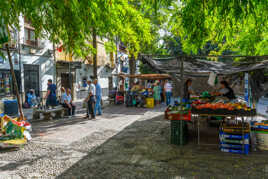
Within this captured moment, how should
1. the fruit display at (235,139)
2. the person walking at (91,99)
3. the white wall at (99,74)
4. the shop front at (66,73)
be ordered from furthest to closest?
the white wall at (99,74), the shop front at (66,73), the person walking at (91,99), the fruit display at (235,139)

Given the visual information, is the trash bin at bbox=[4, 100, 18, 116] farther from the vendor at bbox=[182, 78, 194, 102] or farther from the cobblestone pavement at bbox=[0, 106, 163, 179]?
the vendor at bbox=[182, 78, 194, 102]

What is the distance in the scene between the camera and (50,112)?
10141 mm

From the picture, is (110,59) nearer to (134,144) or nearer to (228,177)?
(134,144)

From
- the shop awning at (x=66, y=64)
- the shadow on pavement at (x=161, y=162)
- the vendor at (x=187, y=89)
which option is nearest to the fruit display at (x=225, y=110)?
the shadow on pavement at (x=161, y=162)

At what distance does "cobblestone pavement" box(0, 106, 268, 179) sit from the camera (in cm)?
440

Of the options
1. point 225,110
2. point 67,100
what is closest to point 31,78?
point 67,100

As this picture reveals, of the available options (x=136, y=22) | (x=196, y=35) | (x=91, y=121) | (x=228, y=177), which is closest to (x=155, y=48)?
(x=136, y=22)

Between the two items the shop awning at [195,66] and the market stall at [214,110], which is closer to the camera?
the market stall at [214,110]

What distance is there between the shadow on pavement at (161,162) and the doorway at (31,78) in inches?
492

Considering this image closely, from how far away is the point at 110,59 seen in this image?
97.6 feet

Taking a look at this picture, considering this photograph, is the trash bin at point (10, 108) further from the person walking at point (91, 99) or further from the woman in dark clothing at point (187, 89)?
the woman in dark clothing at point (187, 89)

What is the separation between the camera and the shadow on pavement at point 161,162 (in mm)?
4363

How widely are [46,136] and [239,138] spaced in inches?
223

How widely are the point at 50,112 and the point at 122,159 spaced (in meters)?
6.12
